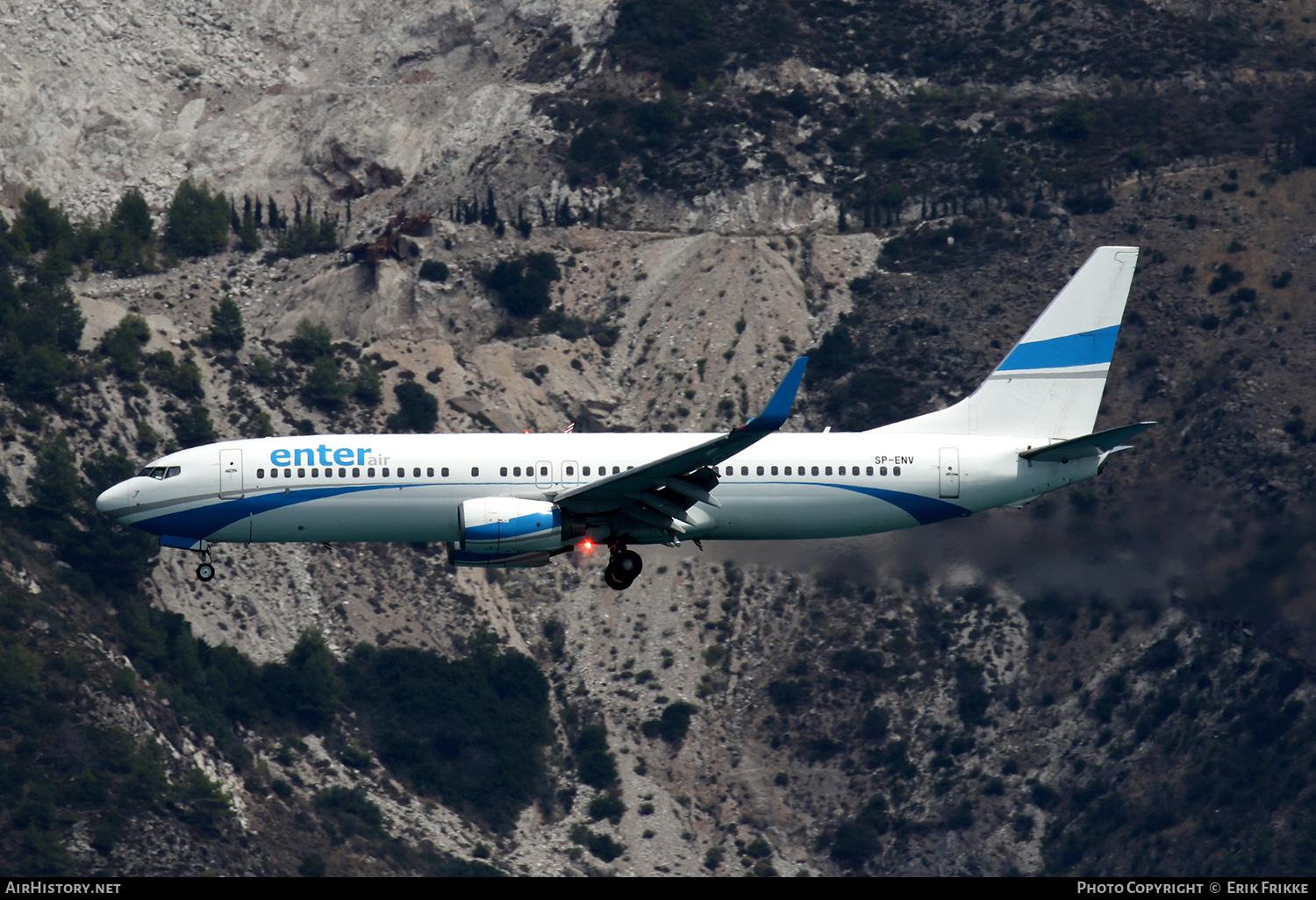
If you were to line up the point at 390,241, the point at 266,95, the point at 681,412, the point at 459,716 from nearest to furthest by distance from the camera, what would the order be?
the point at 459,716 → the point at 681,412 → the point at 390,241 → the point at 266,95

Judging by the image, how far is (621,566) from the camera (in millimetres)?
51219

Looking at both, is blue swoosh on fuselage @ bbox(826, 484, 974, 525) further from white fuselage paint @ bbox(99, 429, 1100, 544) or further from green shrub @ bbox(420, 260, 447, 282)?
green shrub @ bbox(420, 260, 447, 282)

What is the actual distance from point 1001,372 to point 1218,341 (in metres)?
64.4

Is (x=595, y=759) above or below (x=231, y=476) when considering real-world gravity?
below

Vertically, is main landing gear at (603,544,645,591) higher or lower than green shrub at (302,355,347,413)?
lower

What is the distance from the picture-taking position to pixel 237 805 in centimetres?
9300

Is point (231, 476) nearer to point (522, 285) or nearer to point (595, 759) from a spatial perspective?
point (595, 759)

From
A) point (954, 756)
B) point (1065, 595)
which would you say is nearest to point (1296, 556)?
point (1065, 595)

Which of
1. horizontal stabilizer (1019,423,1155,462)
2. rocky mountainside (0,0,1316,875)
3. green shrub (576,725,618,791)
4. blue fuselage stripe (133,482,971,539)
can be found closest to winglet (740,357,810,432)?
blue fuselage stripe (133,482,971,539)

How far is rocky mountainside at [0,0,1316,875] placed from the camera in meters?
92.1

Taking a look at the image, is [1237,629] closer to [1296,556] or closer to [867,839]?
[1296,556]

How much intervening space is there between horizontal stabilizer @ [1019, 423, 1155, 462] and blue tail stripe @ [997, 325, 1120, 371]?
4597 millimetres

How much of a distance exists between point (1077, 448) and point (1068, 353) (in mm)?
6296

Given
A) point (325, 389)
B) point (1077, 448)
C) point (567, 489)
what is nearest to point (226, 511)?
point (567, 489)
